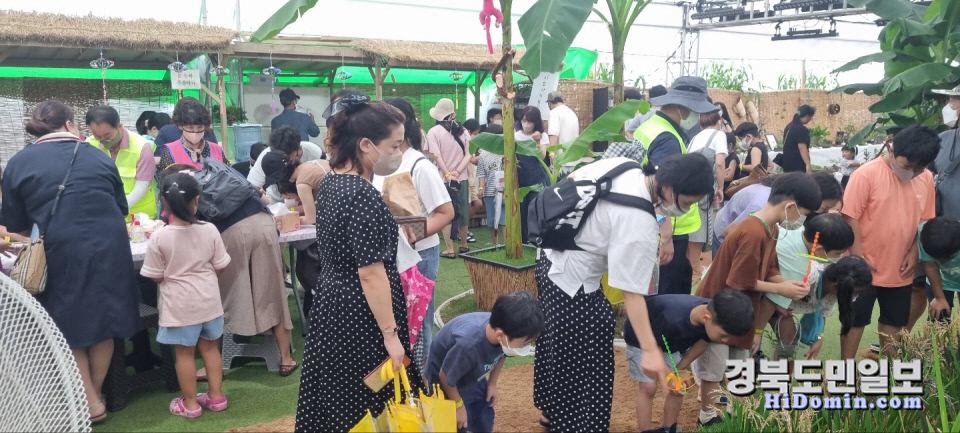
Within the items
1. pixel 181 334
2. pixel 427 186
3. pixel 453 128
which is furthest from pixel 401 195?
pixel 453 128

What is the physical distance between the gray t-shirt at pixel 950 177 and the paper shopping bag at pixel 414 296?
3.52 metres

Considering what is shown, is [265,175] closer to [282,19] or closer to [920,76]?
[282,19]

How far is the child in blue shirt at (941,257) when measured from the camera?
4289 millimetres

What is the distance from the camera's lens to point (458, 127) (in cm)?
855

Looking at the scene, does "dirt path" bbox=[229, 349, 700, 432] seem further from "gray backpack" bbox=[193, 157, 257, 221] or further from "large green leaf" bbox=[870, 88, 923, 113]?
"large green leaf" bbox=[870, 88, 923, 113]

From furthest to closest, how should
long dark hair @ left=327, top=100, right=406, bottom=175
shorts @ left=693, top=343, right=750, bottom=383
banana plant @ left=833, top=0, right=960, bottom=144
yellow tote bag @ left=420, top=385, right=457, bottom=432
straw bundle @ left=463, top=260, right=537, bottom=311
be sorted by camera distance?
straw bundle @ left=463, top=260, right=537, bottom=311
banana plant @ left=833, top=0, right=960, bottom=144
shorts @ left=693, top=343, right=750, bottom=383
long dark hair @ left=327, top=100, right=406, bottom=175
yellow tote bag @ left=420, top=385, right=457, bottom=432

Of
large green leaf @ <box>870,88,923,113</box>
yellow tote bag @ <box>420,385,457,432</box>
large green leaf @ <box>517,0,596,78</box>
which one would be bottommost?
yellow tote bag @ <box>420,385,457,432</box>

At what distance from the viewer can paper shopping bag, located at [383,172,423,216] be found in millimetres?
3760

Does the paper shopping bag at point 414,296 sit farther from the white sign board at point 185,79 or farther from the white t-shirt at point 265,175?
the white sign board at point 185,79

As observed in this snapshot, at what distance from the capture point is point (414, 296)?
3.57m

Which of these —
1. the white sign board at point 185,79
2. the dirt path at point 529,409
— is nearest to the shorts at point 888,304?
the dirt path at point 529,409

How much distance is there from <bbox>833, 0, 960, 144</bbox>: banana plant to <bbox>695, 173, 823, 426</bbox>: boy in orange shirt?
150 centimetres

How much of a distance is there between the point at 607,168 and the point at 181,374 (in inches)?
105

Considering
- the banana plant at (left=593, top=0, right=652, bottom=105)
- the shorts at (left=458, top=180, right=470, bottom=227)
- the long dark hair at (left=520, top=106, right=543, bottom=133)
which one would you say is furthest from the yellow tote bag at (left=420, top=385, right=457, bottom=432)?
the shorts at (left=458, top=180, right=470, bottom=227)
